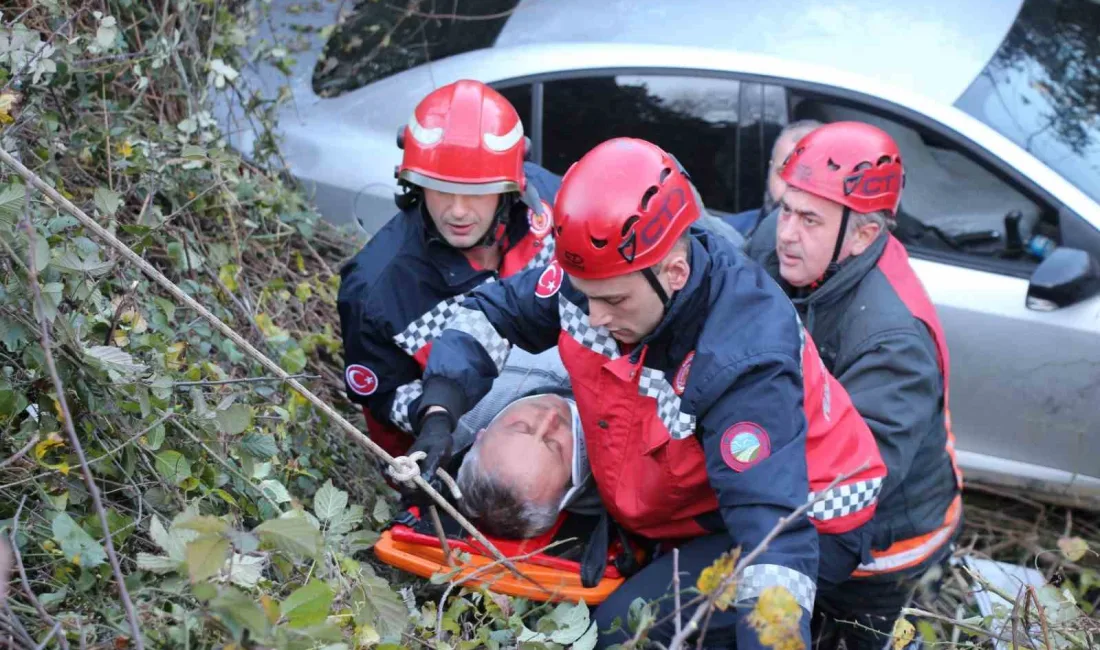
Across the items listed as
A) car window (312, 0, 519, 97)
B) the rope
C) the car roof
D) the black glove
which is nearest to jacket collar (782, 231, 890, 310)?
the car roof

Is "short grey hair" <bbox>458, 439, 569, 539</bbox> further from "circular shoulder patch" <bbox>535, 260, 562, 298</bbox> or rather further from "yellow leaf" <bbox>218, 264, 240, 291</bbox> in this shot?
"yellow leaf" <bbox>218, 264, 240, 291</bbox>

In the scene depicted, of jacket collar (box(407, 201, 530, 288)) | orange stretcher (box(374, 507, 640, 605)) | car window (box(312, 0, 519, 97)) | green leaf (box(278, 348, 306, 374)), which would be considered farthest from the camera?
car window (box(312, 0, 519, 97))

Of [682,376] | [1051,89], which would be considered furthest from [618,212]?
[1051,89]

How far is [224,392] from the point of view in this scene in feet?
10.9

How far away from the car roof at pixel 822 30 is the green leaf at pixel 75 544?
9.88 ft

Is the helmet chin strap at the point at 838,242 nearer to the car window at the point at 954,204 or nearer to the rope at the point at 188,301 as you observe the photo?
the car window at the point at 954,204

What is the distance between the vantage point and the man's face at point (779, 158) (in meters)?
4.13

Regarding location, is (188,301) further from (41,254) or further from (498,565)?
(498,565)

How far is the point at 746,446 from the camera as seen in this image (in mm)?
2506

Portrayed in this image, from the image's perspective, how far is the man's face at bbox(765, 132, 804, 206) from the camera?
4.13m

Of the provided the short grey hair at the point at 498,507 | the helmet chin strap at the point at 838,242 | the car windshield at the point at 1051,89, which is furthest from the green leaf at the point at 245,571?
the car windshield at the point at 1051,89

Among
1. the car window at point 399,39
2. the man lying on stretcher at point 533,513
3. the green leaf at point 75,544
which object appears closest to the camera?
the green leaf at point 75,544

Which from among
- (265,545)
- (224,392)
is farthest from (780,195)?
(265,545)

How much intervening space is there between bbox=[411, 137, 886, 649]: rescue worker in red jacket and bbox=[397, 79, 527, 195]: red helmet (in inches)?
19.8
